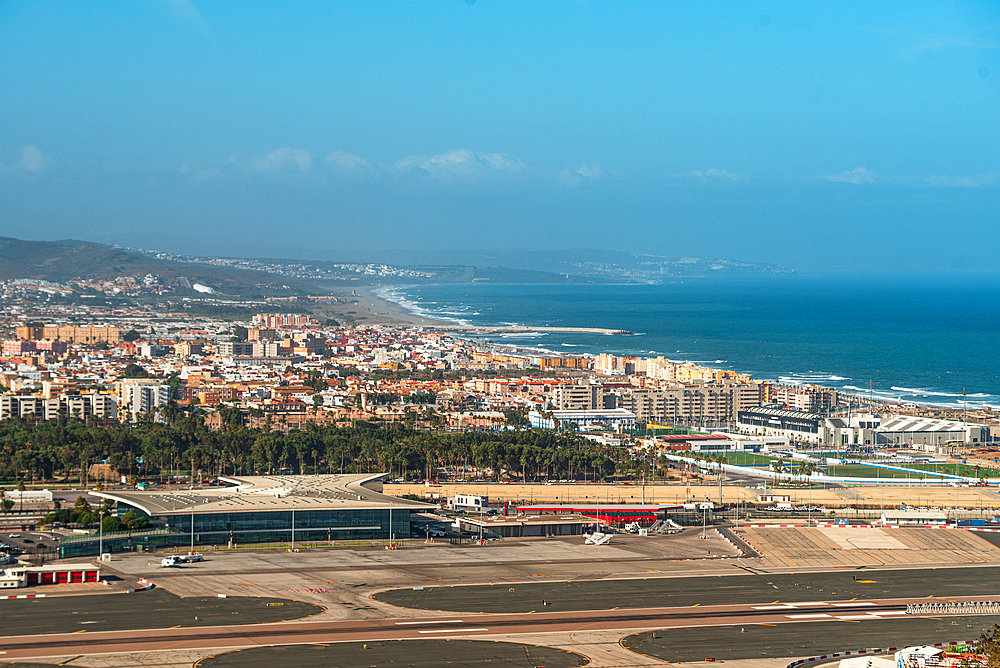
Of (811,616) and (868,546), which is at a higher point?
(868,546)

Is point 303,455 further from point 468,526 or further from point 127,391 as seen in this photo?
point 127,391

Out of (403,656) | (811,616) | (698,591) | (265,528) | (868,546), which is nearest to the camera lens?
(403,656)

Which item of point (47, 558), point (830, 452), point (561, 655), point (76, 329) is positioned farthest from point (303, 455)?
point (76, 329)

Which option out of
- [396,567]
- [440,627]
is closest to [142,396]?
[396,567]

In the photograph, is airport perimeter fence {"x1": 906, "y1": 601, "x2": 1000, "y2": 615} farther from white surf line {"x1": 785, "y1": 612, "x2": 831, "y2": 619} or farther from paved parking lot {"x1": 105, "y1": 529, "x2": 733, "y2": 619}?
paved parking lot {"x1": 105, "y1": 529, "x2": 733, "y2": 619}

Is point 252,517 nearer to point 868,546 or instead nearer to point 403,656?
point 403,656

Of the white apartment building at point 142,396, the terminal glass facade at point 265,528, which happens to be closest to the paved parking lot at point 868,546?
the terminal glass facade at point 265,528

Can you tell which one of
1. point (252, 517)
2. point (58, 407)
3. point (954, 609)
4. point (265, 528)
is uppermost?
point (58, 407)
